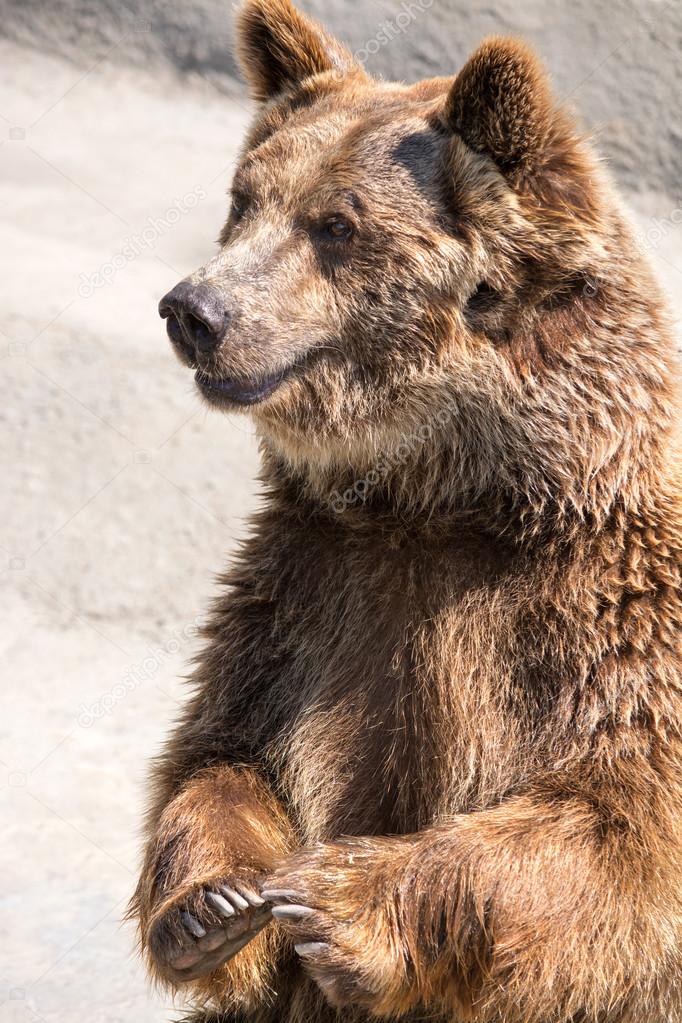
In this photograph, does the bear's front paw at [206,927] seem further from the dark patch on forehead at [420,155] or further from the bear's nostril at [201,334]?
the dark patch on forehead at [420,155]

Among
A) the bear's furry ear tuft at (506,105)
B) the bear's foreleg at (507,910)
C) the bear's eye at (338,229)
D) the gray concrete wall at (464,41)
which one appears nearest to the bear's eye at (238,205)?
the bear's eye at (338,229)

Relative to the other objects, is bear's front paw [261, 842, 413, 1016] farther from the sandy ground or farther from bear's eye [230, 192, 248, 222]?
the sandy ground

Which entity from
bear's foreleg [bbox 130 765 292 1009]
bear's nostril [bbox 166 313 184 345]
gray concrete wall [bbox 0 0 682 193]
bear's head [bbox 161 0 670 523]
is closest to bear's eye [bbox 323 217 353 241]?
bear's head [bbox 161 0 670 523]

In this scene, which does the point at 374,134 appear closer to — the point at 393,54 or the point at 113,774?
the point at 113,774

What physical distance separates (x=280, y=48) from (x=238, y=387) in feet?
4.40

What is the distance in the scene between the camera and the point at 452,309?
3.77m

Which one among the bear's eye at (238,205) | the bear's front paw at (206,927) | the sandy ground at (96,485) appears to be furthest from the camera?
the sandy ground at (96,485)

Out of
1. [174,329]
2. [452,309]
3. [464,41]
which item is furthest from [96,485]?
[464,41]

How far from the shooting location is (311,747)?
396 cm

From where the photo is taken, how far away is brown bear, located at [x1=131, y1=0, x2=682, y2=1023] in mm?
3518

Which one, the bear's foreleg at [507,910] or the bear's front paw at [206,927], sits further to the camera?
the bear's front paw at [206,927]

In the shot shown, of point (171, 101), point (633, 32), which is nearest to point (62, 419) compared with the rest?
point (171, 101)

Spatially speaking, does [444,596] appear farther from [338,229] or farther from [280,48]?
[280,48]

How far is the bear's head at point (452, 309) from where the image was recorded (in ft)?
12.1
